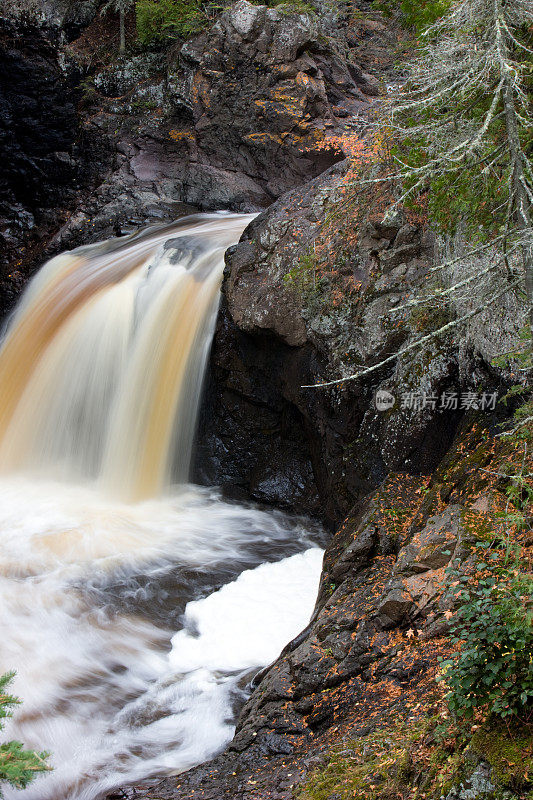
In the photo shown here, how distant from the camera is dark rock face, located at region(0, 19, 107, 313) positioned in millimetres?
15109

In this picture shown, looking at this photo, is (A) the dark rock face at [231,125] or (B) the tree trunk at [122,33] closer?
(A) the dark rock face at [231,125]

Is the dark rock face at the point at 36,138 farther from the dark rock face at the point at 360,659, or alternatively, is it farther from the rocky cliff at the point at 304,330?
the dark rock face at the point at 360,659

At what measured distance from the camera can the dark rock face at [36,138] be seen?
49.6ft

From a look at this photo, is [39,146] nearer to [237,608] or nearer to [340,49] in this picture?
[340,49]

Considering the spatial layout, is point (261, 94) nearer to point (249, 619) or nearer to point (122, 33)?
point (122, 33)

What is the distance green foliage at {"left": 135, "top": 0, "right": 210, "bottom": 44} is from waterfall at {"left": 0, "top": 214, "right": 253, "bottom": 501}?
7.27m

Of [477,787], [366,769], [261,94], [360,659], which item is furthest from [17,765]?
[261,94]

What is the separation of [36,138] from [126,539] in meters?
12.1

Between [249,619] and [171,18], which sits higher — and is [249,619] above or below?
below

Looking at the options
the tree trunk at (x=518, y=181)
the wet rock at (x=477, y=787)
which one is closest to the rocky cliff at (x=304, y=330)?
the wet rock at (x=477, y=787)

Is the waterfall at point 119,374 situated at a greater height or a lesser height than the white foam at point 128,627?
greater

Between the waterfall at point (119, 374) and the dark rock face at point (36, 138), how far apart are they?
5415 millimetres

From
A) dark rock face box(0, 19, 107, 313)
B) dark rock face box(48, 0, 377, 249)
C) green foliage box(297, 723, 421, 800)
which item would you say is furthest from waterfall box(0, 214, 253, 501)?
green foliage box(297, 723, 421, 800)

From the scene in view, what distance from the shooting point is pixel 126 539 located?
7.61m
